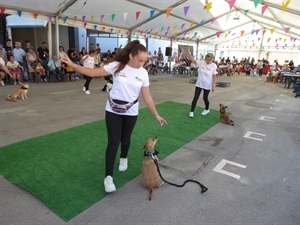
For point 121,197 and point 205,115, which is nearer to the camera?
point 121,197

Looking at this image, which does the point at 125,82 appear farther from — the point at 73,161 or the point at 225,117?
the point at 225,117

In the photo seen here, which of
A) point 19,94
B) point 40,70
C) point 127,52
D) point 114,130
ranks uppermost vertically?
point 127,52

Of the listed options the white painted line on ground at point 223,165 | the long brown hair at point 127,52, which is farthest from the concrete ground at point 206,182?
the long brown hair at point 127,52

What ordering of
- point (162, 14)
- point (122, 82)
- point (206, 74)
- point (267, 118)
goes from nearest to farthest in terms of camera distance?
1. point (122, 82)
2. point (206, 74)
3. point (267, 118)
4. point (162, 14)

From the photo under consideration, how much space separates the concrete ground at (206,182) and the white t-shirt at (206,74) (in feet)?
3.60

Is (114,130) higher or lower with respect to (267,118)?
higher

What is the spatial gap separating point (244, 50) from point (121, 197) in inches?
1185

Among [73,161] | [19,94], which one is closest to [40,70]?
[19,94]

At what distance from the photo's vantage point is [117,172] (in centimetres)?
287

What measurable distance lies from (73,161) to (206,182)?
1764 mm

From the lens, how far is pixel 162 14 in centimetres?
1245

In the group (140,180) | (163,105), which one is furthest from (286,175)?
(163,105)

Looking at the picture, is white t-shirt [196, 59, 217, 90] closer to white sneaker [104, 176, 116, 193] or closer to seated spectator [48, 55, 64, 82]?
white sneaker [104, 176, 116, 193]

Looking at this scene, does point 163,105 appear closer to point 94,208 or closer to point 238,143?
point 238,143
